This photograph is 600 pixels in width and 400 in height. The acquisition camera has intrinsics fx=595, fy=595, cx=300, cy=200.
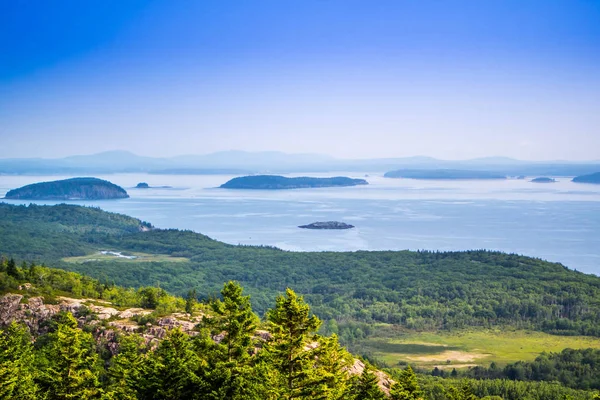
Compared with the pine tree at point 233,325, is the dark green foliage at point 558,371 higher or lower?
lower

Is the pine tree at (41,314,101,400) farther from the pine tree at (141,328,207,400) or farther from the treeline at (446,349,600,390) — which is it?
the treeline at (446,349,600,390)

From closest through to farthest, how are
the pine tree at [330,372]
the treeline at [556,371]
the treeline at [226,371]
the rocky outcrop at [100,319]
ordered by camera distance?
the treeline at [226,371], the pine tree at [330,372], the rocky outcrop at [100,319], the treeline at [556,371]

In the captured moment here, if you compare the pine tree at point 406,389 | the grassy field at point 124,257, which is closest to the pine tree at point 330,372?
the pine tree at point 406,389

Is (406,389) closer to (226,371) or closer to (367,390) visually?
(367,390)

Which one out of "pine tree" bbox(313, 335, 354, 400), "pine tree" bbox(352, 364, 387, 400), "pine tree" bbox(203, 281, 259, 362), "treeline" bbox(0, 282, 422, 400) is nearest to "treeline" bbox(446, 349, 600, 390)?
"pine tree" bbox(352, 364, 387, 400)

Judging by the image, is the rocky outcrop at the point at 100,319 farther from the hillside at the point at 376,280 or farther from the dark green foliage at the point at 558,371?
the hillside at the point at 376,280

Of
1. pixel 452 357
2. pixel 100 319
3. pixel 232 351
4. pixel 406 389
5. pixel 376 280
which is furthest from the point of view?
pixel 376 280

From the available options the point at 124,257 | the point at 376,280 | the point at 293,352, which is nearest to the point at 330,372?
the point at 293,352
